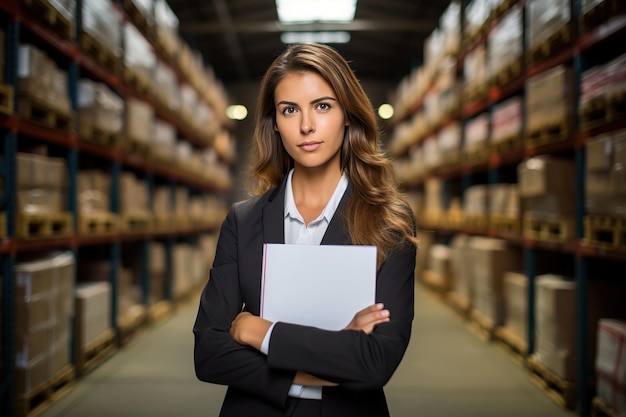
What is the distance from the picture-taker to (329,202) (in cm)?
208

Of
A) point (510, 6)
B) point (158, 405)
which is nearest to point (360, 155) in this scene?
point (158, 405)

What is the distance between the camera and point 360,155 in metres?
2.15

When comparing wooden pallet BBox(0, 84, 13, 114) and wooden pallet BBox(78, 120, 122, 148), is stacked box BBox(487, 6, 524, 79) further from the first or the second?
wooden pallet BBox(0, 84, 13, 114)

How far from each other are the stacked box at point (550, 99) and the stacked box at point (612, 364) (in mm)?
1810

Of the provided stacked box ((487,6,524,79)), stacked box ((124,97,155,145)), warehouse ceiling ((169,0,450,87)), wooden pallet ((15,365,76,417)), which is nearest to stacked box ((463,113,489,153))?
stacked box ((487,6,524,79))

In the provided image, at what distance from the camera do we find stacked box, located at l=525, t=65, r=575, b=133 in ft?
16.8

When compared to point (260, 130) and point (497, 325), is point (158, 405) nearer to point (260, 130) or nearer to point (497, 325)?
point (260, 130)

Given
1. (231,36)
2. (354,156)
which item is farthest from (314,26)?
(354,156)

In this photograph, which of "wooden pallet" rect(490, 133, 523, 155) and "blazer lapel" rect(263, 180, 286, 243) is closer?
"blazer lapel" rect(263, 180, 286, 243)

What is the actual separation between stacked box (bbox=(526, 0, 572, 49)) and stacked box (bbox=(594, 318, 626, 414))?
2.50 meters

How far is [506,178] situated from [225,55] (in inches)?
382

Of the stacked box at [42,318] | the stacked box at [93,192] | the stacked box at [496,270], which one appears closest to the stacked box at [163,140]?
the stacked box at [93,192]

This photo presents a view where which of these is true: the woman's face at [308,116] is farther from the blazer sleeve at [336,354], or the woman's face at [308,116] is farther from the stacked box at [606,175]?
the stacked box at [606,175]

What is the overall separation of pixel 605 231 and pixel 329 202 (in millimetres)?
3100
